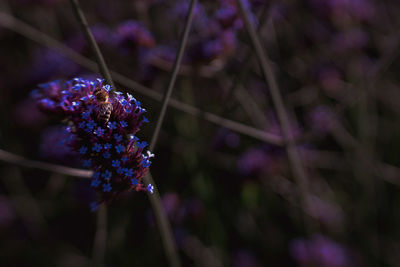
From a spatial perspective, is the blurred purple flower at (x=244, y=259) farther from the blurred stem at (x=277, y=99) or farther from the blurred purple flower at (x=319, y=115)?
the blurred purple flower at (x=319, y=115)

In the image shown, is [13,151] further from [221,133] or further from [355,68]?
[355,68]

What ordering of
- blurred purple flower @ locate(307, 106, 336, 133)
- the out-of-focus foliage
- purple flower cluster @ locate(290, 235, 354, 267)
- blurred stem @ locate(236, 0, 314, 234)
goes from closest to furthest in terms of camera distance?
1. blurred stem @ locate(236, 0, 314, 234)
2. the out-of-focus foliage
3. purple flower cluster @ locate(290, 235, 354, 267)
4. blurred purple flower @ locate(307, 106, 336, 133)

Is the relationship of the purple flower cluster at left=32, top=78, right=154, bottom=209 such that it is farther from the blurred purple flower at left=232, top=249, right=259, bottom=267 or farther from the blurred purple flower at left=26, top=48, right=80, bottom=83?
the blurred purple flower at left=232, top=249, right=259, bottom=267

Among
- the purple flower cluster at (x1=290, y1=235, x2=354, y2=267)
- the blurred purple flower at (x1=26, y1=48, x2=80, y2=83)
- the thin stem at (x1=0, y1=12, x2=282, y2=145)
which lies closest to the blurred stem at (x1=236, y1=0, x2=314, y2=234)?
the thin stem at (x1=0, y1=12, x2=282, y2=145)

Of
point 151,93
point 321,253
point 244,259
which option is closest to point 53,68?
point 151,93

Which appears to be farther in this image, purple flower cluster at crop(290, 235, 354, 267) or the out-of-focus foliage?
purple flower cluster at crop(290, 235, 354, 267)

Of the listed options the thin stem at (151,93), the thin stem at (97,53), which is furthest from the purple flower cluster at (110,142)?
the thin stem at (151,93)

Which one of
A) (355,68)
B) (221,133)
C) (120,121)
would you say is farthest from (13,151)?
(355,68)

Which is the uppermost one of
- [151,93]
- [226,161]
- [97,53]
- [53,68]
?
[53,68]

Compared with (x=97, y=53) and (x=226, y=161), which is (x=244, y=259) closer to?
(x=226, y=161)

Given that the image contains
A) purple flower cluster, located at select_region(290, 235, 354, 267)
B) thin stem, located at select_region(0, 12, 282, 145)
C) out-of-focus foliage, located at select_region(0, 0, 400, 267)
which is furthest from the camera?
purple flower cluster, located at select_region(290, 235, 354, 267)
